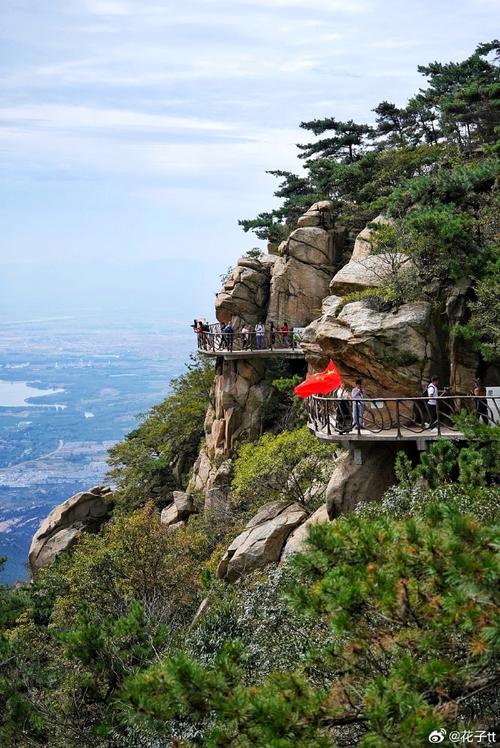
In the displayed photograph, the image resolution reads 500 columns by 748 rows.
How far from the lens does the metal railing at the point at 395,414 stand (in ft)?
61.2

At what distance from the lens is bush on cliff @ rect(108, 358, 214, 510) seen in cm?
3750

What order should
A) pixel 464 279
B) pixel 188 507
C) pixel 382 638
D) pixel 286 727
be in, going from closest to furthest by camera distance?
pixel 286 727 < pixel 382 638 < pixel 464 279 < pixel 188 507

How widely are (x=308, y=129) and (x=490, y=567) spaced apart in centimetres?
3763

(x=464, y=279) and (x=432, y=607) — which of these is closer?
(x=432, y=607)

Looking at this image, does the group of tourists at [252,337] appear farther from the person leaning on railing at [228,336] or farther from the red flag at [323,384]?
the red flag at [323,384]

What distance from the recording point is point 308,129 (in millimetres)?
42281

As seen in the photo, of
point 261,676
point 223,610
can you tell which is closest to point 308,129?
point 223,610

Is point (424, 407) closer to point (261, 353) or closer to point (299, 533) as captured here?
point (299, 533)

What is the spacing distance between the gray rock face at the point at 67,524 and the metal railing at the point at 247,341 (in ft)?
31.2

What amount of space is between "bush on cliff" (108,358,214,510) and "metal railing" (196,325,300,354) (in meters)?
6.01

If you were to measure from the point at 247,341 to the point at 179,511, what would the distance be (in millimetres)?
7186

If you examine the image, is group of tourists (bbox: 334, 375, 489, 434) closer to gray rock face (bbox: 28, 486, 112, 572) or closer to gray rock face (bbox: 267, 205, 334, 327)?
gray rock face (bbox: 267, 205, 334, 327)

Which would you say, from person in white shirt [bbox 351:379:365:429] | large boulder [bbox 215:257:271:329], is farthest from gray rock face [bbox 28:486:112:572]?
person in white shirt [bbox 351:379:365:429]

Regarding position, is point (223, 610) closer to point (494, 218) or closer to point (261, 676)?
point (261, 676)
